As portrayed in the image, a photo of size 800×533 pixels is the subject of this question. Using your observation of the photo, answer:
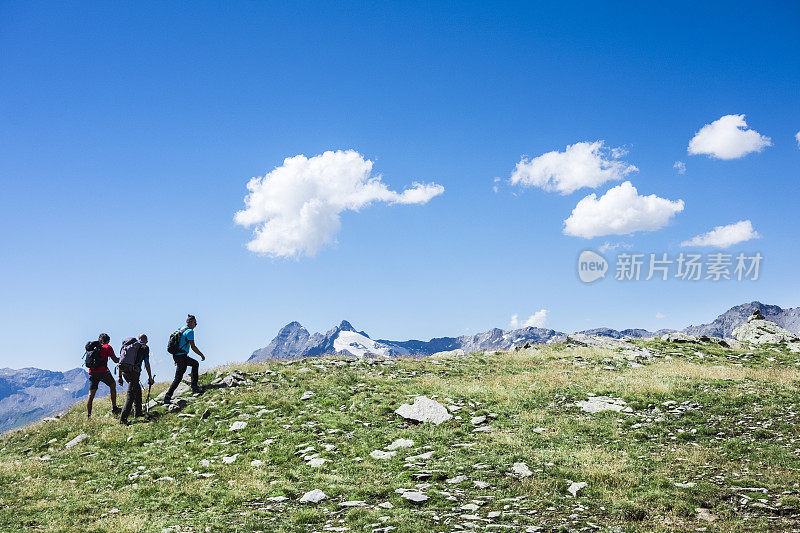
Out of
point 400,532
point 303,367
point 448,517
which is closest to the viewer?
point 400,532

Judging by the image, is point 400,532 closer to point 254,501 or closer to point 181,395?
point 254,501

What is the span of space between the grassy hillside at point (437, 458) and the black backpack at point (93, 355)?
2337mm

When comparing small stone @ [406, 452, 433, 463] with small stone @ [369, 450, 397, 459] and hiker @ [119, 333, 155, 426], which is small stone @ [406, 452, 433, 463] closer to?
small stone @ [369, 450, 397, 459]

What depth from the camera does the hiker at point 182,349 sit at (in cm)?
2003

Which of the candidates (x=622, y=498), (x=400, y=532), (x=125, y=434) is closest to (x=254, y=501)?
(x=400, y=532)

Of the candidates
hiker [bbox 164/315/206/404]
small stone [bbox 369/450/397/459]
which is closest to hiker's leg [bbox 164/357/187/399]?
hiker [bbox 164/315/206/404]

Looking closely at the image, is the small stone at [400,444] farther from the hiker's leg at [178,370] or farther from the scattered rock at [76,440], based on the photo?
the scattered rock at [76,440]

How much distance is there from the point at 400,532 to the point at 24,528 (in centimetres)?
859

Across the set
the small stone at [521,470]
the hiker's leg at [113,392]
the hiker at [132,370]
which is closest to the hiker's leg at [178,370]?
the hiker at [132,370]

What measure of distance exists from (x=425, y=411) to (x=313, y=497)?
6573mm

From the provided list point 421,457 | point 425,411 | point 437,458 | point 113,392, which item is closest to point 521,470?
point 437,458

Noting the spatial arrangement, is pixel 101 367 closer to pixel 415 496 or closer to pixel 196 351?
pixel 196 351

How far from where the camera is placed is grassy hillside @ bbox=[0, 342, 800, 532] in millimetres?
9156

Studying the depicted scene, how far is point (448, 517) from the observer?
892cm
